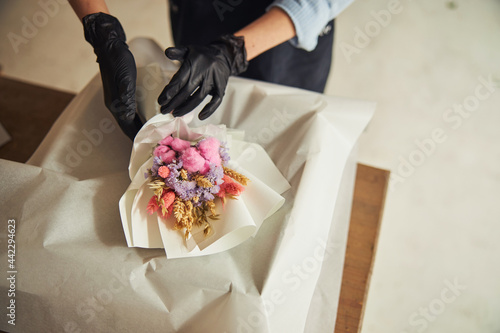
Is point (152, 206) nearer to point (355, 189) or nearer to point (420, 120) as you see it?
point (355, 189)

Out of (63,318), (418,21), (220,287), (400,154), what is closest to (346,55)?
(418,21)

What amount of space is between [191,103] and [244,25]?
0.32 meters

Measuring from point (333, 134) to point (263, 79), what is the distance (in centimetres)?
27

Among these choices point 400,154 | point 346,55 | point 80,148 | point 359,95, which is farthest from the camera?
point 346,55

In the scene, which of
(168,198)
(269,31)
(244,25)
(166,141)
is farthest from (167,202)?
(244,25)

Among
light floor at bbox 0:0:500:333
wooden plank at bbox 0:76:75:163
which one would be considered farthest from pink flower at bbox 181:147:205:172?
light floor at bbox 0:0:500:333

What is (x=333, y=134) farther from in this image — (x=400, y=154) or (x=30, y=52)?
(x=30, y=52)

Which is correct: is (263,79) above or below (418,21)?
above

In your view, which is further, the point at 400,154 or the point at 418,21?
the point at 418,21

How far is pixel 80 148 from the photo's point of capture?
0.66m

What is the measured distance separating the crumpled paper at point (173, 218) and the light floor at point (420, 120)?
837 mm

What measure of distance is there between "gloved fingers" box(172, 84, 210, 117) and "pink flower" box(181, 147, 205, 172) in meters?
0.10

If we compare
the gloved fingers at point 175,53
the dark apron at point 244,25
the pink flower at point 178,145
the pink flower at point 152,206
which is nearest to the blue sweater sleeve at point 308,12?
the dark apron at point 244,25

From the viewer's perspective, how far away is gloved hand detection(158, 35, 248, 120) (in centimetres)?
60
